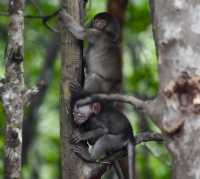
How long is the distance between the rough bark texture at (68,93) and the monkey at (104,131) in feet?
1.12

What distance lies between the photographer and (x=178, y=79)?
3.48 m

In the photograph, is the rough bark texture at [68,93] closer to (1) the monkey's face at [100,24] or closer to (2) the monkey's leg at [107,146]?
(2) the monkey's leg at [107,146]

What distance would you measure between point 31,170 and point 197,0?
24.2ft

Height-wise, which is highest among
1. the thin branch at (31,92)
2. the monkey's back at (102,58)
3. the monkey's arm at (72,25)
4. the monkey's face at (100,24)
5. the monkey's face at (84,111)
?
the monkey's face at (100,24)

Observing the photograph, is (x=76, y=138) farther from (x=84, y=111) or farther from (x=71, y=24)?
(x=71, y=24)

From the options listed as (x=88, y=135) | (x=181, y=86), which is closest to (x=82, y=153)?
(x=88, y=135)

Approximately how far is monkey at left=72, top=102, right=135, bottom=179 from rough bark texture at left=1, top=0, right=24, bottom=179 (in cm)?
63

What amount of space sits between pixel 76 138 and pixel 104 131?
2.22 feet

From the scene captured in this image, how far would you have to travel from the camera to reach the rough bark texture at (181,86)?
3.45 m

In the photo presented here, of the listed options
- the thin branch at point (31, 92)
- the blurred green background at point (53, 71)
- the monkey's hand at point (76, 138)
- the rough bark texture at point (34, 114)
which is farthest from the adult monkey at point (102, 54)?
the rough bark texture at point (34, 114)

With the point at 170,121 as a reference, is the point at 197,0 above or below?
above

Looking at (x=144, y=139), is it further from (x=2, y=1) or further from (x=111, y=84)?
(x=2, y=1)

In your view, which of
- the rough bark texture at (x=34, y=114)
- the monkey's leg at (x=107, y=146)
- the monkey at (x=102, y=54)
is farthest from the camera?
the rough bark texture at (x=34, y=114)

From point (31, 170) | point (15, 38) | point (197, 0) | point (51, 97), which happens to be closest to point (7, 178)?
point (15, 38)
